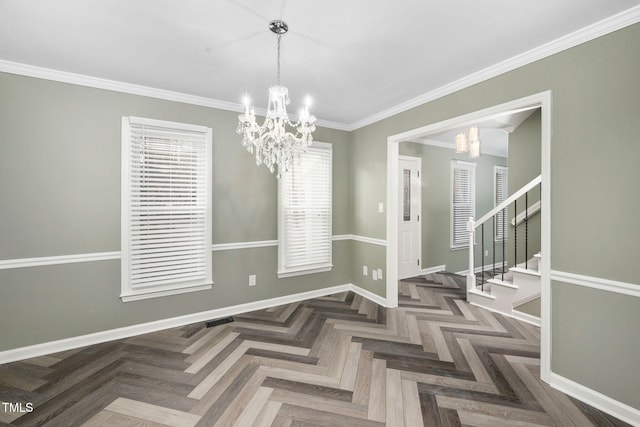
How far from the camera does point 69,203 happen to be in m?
2.64

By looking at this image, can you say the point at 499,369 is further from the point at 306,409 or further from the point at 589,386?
the point at 306,409

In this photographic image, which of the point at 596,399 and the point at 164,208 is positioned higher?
the point at 164,208

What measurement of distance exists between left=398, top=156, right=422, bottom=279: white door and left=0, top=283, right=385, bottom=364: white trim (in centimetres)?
137

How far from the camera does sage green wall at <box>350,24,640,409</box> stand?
69.8 inches

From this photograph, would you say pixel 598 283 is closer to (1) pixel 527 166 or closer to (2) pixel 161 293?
(1) pixel 527 166

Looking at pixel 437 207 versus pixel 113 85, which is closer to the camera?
pixel 113 85

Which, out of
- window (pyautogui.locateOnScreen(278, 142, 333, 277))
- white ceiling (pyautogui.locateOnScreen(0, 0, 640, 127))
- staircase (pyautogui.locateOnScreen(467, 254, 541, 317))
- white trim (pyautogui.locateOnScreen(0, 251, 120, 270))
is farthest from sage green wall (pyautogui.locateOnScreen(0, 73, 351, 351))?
staircase (pyautogui.locateOnScreen(467, 254, 541, 317))

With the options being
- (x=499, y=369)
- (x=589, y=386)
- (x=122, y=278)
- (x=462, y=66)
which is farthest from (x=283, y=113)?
(x=589, y=386)

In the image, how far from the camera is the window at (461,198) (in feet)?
18.6

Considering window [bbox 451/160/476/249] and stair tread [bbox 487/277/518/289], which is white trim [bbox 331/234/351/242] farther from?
window [bbox 451/160/476/249]

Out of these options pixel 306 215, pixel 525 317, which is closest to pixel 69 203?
pixel 306 215

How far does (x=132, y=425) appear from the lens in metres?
1.75

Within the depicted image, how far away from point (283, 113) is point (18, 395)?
2928mm

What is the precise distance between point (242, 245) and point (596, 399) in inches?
138
